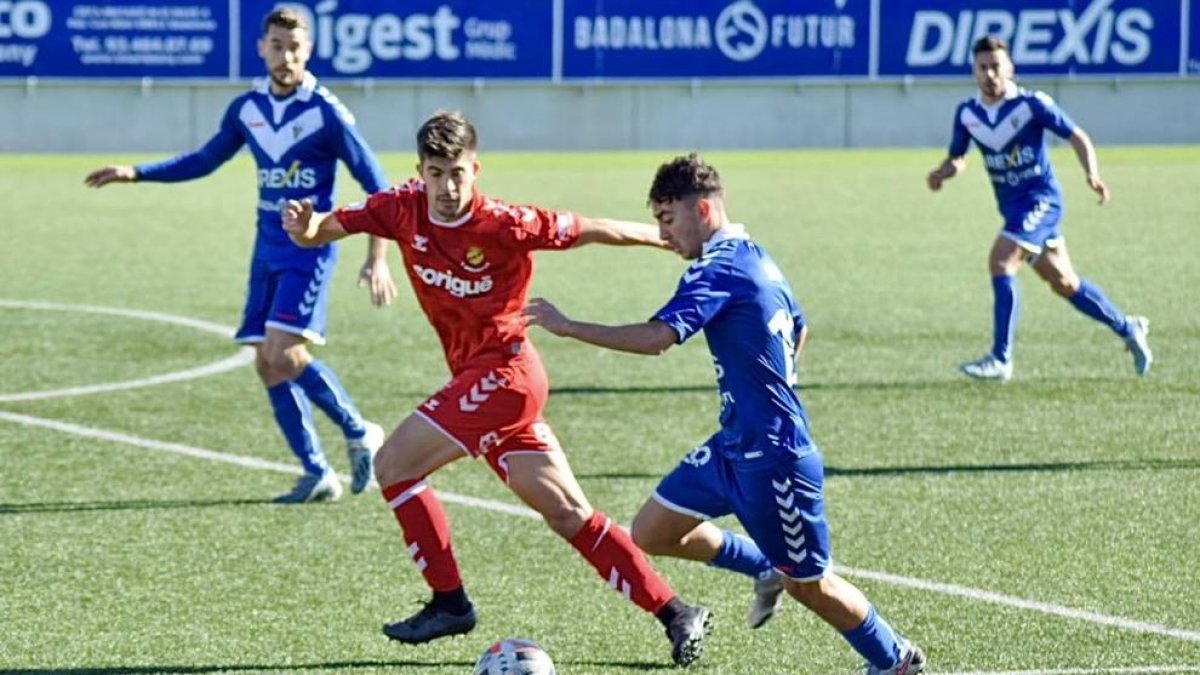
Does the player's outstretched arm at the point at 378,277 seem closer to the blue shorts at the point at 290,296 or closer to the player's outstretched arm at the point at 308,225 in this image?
the blue shorts at the point at 290,296

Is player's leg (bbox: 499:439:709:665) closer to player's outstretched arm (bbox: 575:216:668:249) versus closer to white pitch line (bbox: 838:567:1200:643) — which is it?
player's outstretched arm (bbox: 575:216:668:249)

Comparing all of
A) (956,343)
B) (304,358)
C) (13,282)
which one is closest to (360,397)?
(304,358)

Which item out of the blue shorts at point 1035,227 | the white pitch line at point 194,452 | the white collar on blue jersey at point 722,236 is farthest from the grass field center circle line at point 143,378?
the white collar on blue jersey at point 722,236

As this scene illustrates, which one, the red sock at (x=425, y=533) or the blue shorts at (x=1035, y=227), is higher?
the blue shorts at (x=1035, y=227)

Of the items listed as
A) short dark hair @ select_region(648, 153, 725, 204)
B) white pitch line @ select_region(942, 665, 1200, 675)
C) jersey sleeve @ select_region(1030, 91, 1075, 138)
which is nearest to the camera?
short dark hair @ select_region(648, 153, 725, 204)

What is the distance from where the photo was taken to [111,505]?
Result: 10.2 m

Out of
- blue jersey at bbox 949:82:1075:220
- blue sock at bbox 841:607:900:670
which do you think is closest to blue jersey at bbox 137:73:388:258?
blue sock at bbox 841:607:900:670

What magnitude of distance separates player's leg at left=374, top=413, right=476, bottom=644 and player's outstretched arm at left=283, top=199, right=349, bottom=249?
83 cm

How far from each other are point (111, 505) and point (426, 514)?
3085mm

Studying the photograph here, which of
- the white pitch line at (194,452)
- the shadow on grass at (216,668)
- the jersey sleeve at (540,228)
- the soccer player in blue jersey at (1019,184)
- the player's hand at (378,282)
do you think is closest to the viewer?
the shadow on grass at (216,668)

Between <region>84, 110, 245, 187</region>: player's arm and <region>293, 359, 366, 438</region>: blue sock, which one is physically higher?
<region>84, 110, 245, 187</region>: player's arm

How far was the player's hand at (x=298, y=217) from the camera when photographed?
7867 millimetres

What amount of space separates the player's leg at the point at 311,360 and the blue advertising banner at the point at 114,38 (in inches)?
994

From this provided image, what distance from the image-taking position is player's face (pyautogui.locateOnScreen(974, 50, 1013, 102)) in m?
14.3
